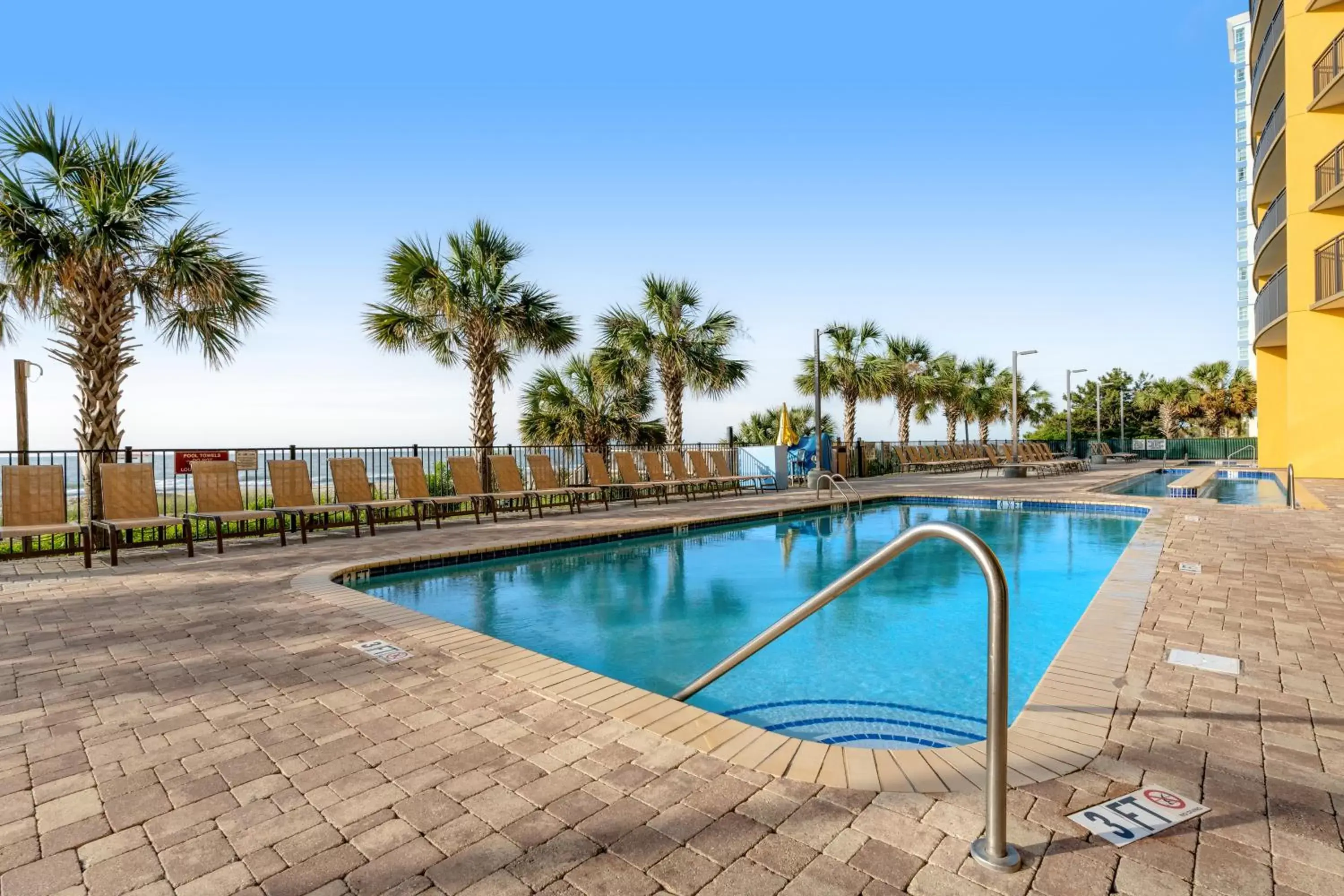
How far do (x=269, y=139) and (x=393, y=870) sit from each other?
43.9 feet

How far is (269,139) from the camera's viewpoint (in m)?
11.5

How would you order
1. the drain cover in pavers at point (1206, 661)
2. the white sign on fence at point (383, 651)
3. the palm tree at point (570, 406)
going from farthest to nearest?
1. the palm tree at point (570, 406)
2. the white sign on fence at point (383, 651)
3. the drain cover in pavers at point (1206, 661)

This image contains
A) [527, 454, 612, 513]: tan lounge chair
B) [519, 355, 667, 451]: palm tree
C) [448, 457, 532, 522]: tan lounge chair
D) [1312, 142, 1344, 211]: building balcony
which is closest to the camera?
[448, 457, 532, 522]: tan lounge chair

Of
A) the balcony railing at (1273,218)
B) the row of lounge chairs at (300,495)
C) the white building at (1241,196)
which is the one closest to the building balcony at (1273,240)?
the balcony railing at (1273,218)

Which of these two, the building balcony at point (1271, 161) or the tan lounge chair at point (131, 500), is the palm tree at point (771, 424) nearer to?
the building balcony at point (1271, 161)

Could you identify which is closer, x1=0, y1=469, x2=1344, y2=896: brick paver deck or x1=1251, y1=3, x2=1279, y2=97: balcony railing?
x1=0, y1=469, x2=1344, y2=896: brick paver deck

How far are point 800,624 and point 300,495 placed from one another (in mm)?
7405

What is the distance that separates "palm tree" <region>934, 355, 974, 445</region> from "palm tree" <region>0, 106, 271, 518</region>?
1015 inches

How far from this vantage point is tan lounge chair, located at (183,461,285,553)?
8031mm

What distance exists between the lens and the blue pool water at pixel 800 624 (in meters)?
4.11

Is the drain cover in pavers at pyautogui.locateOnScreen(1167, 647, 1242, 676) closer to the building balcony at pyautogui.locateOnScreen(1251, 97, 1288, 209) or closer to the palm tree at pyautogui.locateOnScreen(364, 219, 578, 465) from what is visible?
the palm tree at pyautogui.locateOnScreen(364, 219, 578, 465)

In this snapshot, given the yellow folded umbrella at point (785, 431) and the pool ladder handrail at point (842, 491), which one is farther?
the yellow folded umbrella at point (785, 431)

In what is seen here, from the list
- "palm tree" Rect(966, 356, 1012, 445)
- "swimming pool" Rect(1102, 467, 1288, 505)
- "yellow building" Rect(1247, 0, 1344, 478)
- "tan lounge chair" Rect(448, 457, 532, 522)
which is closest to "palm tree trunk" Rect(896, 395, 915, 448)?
"palm tree" Rect(966, 356, 1012, 445)

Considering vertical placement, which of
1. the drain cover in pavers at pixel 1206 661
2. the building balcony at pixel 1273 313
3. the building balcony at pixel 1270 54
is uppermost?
the building balcony at pixel 1270 54
